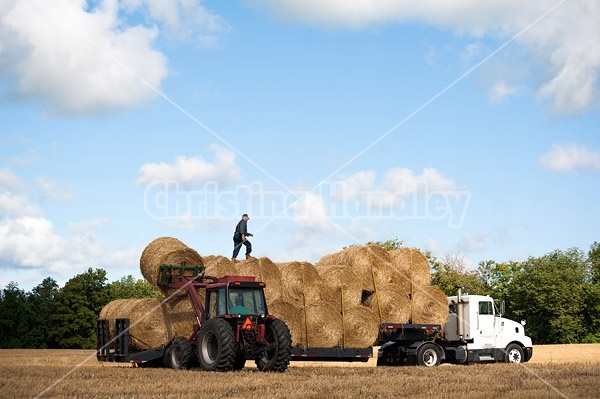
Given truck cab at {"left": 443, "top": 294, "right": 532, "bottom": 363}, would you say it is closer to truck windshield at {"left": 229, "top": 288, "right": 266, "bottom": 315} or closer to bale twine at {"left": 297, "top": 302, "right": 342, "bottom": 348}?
bale twine at {"left": 297, "top": 302, "right": 342, "bottom": 348}

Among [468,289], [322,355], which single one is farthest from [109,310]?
[468,289]

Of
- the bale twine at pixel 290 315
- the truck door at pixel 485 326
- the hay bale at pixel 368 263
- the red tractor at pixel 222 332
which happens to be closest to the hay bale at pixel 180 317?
the red tractor at pixel 222 332

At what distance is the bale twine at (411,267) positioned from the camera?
21406 mm

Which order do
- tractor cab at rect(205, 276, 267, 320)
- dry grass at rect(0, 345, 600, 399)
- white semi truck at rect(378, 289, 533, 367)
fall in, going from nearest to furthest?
dry grass at rect(0, 345, 600, 399) → tractor cab at rect(205, 276, 267, 320) → white semi truck at rect(378, 289, 533, 367)

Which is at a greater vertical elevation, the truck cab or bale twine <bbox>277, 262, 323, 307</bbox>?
bale twine <bbox>277, 262, 323, 307</bbox>

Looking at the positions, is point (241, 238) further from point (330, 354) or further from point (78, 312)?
point (78, 312)

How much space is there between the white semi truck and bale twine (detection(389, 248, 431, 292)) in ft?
4.94

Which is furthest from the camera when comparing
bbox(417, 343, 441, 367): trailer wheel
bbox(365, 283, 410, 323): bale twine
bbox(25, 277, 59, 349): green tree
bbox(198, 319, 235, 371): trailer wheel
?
bbox(25, 277, 59, 349): green tree

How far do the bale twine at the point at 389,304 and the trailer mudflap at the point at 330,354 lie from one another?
108cm

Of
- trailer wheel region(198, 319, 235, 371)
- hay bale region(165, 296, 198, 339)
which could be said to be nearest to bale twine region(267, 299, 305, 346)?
hay bale region(165, 296, 198, 339)

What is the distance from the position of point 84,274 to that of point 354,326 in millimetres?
47027

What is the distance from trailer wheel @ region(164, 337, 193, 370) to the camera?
16.9 m

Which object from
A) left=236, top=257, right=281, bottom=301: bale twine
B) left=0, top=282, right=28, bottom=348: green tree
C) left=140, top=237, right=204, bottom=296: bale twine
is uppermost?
left=140, top=237, right=204, bottom=296: bale twine

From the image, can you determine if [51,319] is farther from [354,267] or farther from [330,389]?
[330,389]
